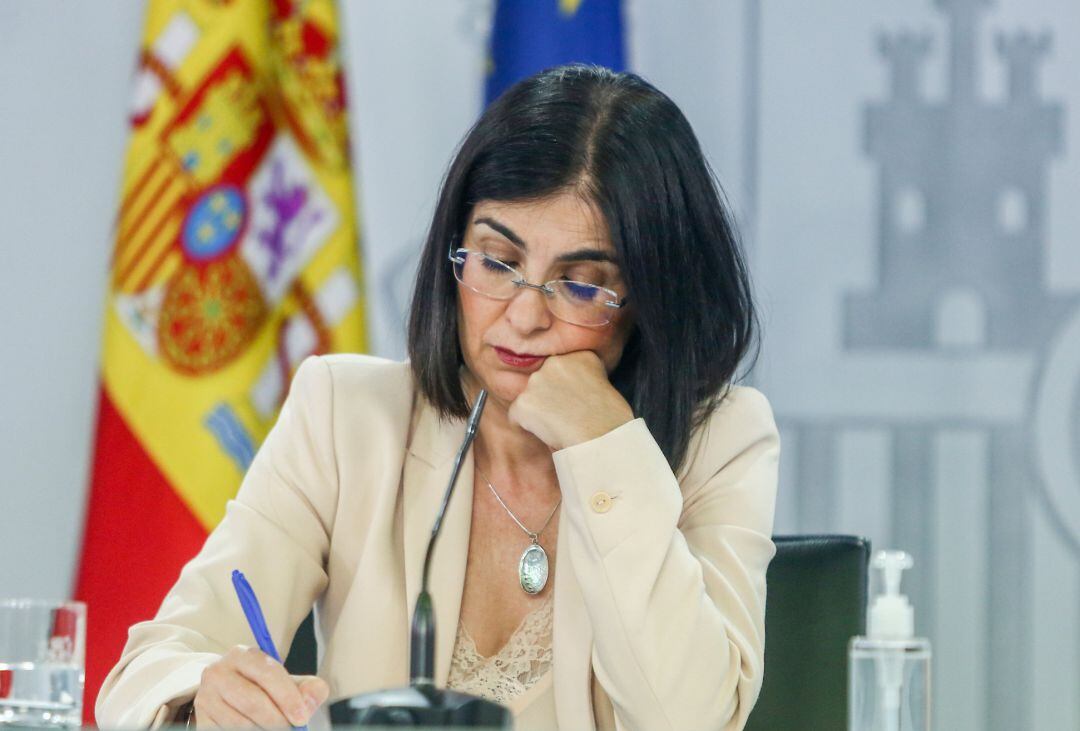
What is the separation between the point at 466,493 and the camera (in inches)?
67.2

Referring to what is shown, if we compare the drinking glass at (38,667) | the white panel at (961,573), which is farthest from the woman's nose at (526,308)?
the white panel at (961,573)

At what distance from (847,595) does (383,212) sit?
1.61 metres

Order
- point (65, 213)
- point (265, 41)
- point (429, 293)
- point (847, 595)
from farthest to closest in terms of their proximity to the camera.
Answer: point (65, 213)
point (265, 41)
point (429, 293)
point (847, 595)

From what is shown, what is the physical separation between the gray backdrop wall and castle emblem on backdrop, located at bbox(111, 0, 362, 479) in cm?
23

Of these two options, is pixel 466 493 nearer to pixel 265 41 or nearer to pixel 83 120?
pixel 265 41

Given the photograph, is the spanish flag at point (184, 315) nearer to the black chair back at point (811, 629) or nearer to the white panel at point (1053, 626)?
the black chair back at point (811, 629)

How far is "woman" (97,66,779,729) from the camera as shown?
4.82ft

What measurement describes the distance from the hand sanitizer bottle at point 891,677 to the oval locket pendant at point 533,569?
538 mm

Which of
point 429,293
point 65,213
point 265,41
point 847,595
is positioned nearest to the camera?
point 847,595

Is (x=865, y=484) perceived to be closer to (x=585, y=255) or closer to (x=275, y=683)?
(x=585, y=255)

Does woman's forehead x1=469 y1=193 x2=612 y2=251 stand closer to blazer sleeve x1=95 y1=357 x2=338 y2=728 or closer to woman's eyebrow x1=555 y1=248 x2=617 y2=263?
woman's eyebrow x1=555 y1=248 x2=617 y2=263

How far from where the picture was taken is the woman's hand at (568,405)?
1.56 metres

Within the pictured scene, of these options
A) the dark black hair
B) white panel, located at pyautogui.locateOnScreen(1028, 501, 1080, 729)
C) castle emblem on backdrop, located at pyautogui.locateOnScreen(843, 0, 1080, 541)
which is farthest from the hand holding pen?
white panel, located at pyautogui.locateOnScreen(1028, 501, 1080, 729)

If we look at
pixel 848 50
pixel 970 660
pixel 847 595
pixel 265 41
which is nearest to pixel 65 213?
pixel 265 41
